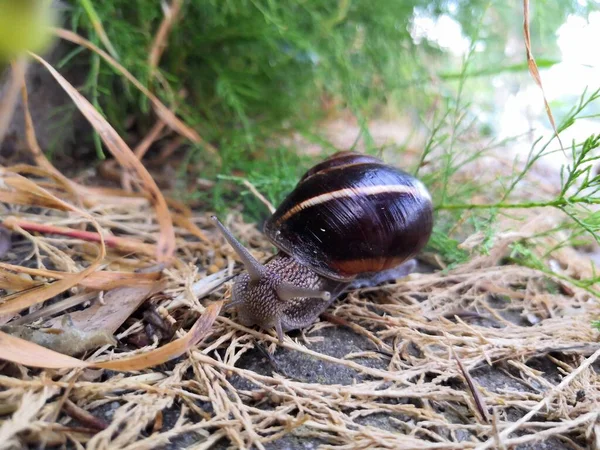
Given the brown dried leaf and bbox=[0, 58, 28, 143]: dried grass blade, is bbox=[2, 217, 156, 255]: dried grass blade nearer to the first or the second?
the brown dried leaf

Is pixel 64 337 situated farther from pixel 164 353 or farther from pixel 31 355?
pixel 164 353

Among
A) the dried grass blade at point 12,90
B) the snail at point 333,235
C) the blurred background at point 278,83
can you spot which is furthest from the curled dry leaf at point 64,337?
the blurred background at point 278,83

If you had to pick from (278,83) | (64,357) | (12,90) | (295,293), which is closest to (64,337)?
(64,357)

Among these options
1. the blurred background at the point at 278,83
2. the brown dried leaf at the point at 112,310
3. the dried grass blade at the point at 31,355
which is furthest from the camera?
the blurred background at the point at 278,83

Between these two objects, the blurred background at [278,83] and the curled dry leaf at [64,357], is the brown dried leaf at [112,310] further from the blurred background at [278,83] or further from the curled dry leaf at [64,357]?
the blurred background at [278,83]

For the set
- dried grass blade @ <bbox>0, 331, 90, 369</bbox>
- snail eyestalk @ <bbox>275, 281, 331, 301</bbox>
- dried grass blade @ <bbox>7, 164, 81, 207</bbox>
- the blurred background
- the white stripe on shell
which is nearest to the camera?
dried grass blade @ <bbox>0, 331, 90, 369</bbox>

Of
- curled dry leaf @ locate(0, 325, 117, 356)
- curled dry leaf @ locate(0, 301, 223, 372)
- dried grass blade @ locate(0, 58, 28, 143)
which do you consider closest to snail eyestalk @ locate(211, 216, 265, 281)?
curled dry leaf @ locate(0, 301, 223, 372)
